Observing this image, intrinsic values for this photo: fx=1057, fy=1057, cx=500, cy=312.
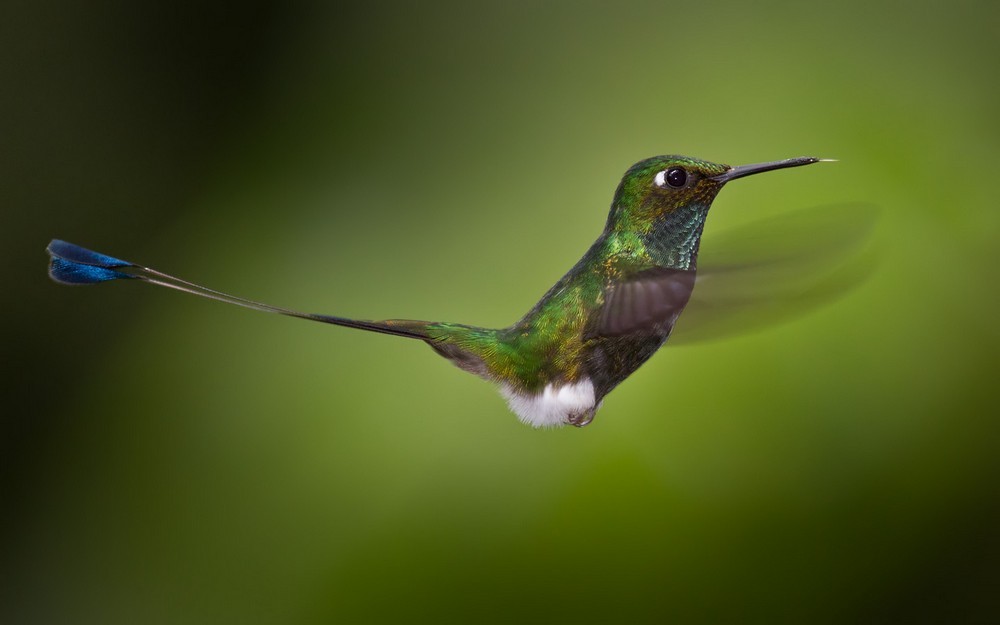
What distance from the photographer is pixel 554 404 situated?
737 mm

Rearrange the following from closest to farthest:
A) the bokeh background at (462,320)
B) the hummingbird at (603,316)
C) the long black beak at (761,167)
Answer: the long black beak at (761,167) → the hummingbird at (603,316) → the bokeh background at (462,320)

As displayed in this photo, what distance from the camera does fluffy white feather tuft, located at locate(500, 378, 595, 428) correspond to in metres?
0.71

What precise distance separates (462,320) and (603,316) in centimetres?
84

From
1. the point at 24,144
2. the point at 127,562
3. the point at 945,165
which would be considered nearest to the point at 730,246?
the point at 945,165

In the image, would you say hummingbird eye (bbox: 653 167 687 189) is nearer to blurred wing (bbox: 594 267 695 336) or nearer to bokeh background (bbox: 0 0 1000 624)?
blurred wing (bbox: 594 267 695 336)

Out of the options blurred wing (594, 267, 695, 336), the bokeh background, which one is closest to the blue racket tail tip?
blurred wing (594, 267, 695, 336)

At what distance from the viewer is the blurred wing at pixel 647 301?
0.58 metres

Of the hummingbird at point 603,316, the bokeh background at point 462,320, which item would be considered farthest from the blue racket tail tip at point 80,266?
the bokeh background at point 462,320

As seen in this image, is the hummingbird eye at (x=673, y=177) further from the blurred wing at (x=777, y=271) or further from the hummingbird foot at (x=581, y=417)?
the hummingbird foot at (x=581, y=417)

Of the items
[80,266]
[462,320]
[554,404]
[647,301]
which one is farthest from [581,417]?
[462,320]

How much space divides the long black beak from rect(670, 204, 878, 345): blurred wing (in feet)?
0.12

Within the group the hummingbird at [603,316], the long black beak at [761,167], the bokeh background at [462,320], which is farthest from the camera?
the bokeh background at [462,320]

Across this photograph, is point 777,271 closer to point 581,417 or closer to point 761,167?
point 761,167

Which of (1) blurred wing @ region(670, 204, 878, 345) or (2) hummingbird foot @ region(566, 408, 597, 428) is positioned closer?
(1) blurred wing @ region(670, 204, 878, 345)
